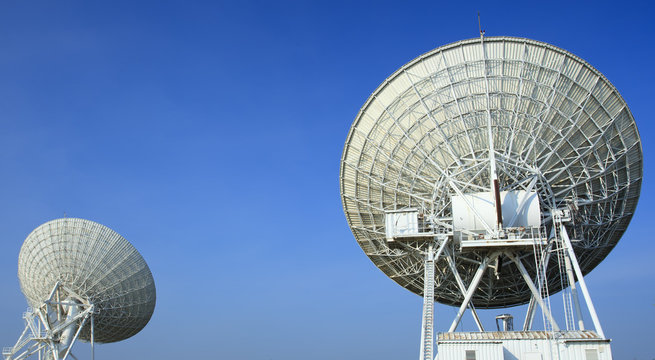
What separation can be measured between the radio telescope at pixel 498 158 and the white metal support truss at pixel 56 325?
2969cm

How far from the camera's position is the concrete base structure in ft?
99.7

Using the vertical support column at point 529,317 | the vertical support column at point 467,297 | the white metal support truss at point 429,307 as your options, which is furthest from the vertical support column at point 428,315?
the vertical support column at point 529,317

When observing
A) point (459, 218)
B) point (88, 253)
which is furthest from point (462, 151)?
point (88, 253)

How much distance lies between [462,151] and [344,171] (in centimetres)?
807

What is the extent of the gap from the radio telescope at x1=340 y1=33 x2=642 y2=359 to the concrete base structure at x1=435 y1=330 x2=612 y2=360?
1280 millimetres

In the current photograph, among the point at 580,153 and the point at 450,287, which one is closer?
the point at 580,153

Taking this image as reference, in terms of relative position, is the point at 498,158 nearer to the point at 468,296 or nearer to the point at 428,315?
the point at 468,296

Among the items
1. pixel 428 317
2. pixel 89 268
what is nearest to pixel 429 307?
pixel 428 317

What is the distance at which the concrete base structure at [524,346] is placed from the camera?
30.4 m

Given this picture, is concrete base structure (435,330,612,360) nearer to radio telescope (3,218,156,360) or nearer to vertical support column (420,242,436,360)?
vertical support column (420,242,436,360)

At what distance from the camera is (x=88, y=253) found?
52281 mm

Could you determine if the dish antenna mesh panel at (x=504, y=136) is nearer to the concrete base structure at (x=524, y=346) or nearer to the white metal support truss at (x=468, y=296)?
the white metal support truss at (x=468, y=296)

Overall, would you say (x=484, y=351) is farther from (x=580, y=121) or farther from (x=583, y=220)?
(x=580, y=121)

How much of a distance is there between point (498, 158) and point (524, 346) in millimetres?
10667
